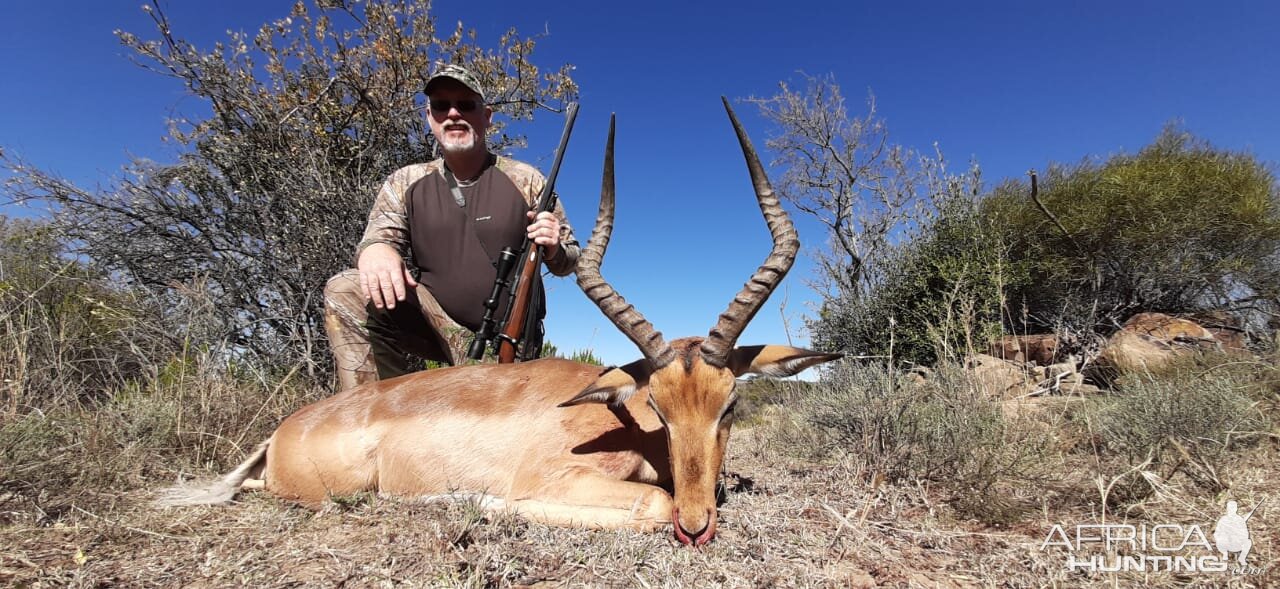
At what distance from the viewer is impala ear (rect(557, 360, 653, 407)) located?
3324 millimetres

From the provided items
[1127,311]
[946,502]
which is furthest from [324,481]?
[1127,311]

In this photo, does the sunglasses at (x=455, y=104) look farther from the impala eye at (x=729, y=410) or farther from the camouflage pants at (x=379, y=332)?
the impala eye at (x=729, y=410)

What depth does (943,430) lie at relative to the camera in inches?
150

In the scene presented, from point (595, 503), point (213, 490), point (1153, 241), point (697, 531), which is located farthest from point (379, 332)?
point (1153, 241)

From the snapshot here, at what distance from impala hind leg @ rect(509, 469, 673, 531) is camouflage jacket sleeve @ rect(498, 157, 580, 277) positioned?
117 inches

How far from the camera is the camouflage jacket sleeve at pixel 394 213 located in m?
5.36

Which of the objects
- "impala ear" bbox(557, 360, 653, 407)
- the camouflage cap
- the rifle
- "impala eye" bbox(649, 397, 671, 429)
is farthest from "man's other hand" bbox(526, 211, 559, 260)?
"impala eye" bbox(649, 397, 671, 429)

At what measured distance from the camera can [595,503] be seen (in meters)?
2.93

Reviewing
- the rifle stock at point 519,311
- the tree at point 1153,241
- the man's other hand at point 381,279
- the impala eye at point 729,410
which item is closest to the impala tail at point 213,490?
the man's other hand at point 381,279

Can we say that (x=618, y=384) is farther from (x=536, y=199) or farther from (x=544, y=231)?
(x=536, y=199)

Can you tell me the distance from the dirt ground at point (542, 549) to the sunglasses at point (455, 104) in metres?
3.84

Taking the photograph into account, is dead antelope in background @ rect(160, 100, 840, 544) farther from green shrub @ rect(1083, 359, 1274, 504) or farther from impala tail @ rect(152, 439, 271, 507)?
green shrub @ rect(1083, 359, 1274, 504)

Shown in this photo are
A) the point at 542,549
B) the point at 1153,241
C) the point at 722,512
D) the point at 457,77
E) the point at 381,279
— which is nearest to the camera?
the point at 542,549

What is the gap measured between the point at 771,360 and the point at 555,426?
136 cm
